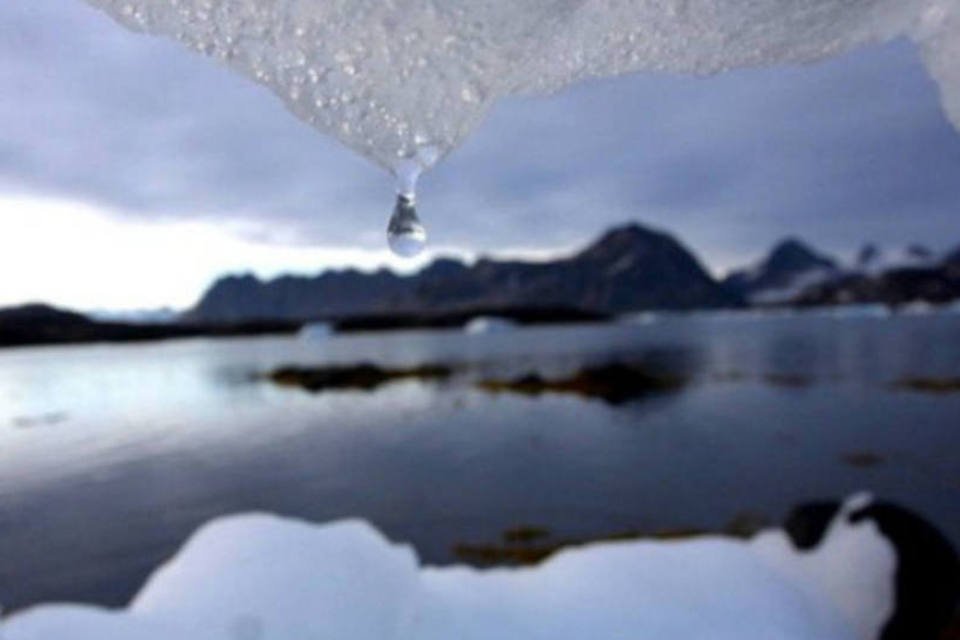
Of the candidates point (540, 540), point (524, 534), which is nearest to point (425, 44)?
point (540, 540)

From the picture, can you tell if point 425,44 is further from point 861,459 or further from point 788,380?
point 788,380

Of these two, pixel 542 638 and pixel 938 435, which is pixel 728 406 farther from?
pixel 542 638

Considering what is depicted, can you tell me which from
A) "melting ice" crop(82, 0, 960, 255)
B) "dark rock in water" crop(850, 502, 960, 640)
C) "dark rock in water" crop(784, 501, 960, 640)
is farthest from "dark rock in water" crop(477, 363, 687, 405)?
"melting ice" crop(82, 0, 960, 255)

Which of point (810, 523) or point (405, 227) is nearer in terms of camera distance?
point (405, 227)

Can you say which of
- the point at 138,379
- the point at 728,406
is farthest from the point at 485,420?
the point at 138,379

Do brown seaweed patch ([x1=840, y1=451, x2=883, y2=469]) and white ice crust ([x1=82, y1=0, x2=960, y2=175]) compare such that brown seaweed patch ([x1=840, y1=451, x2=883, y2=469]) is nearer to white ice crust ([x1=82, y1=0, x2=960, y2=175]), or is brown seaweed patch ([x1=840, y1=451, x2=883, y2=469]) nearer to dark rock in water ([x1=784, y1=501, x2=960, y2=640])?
dark rock in water ([x1=784, y1=501, x2=960, y2=640])

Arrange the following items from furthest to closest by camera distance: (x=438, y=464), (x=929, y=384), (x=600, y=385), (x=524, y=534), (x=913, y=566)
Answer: (x=929, y=384) → (x=600, y=385) → (x=438, y=464) → (x=524, y=534) → (x=913, y=566)
